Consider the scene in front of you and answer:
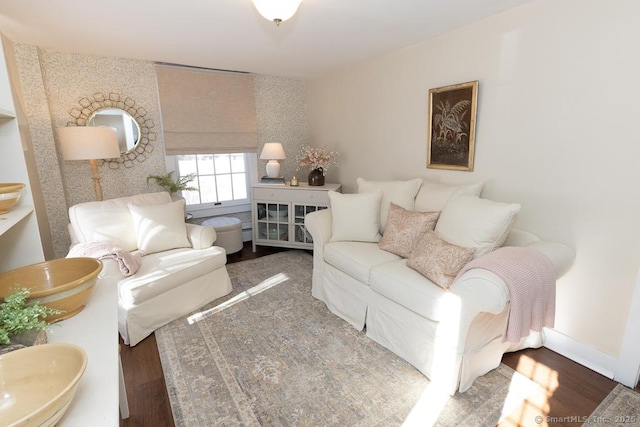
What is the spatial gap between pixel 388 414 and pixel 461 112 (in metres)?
2.21

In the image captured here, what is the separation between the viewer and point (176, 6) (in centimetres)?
199

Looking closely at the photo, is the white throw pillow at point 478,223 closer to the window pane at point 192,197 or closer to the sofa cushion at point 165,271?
the sofa cushion at point 165,271

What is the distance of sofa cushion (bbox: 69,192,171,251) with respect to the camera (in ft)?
8.14

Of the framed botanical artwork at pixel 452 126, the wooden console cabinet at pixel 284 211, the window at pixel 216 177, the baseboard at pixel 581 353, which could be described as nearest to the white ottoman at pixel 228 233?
the wooden console cabinet at pixel 284 211

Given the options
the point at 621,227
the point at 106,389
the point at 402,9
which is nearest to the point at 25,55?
the point at 402,9

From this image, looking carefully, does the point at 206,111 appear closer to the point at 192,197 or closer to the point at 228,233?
the point at 192,197

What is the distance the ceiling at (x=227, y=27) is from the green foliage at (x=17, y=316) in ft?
6.01

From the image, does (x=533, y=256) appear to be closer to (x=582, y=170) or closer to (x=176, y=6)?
(x=582, y=170)

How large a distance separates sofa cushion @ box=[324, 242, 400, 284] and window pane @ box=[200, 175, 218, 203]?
2103 mm

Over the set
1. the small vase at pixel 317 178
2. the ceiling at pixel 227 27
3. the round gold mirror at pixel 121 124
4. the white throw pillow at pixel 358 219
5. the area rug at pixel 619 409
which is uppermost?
the ceiling at pixel 227 27

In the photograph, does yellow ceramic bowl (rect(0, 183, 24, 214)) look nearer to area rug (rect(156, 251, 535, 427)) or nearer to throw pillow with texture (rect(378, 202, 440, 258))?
area rug (rect(156, 251, 535, 427))

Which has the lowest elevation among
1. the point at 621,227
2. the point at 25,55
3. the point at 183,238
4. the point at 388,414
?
the point at 388,414

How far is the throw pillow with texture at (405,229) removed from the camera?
7.67ft

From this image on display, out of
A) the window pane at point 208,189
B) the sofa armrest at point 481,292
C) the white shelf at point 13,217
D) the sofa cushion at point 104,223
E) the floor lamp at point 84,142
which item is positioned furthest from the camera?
the window pane at point 208,189
